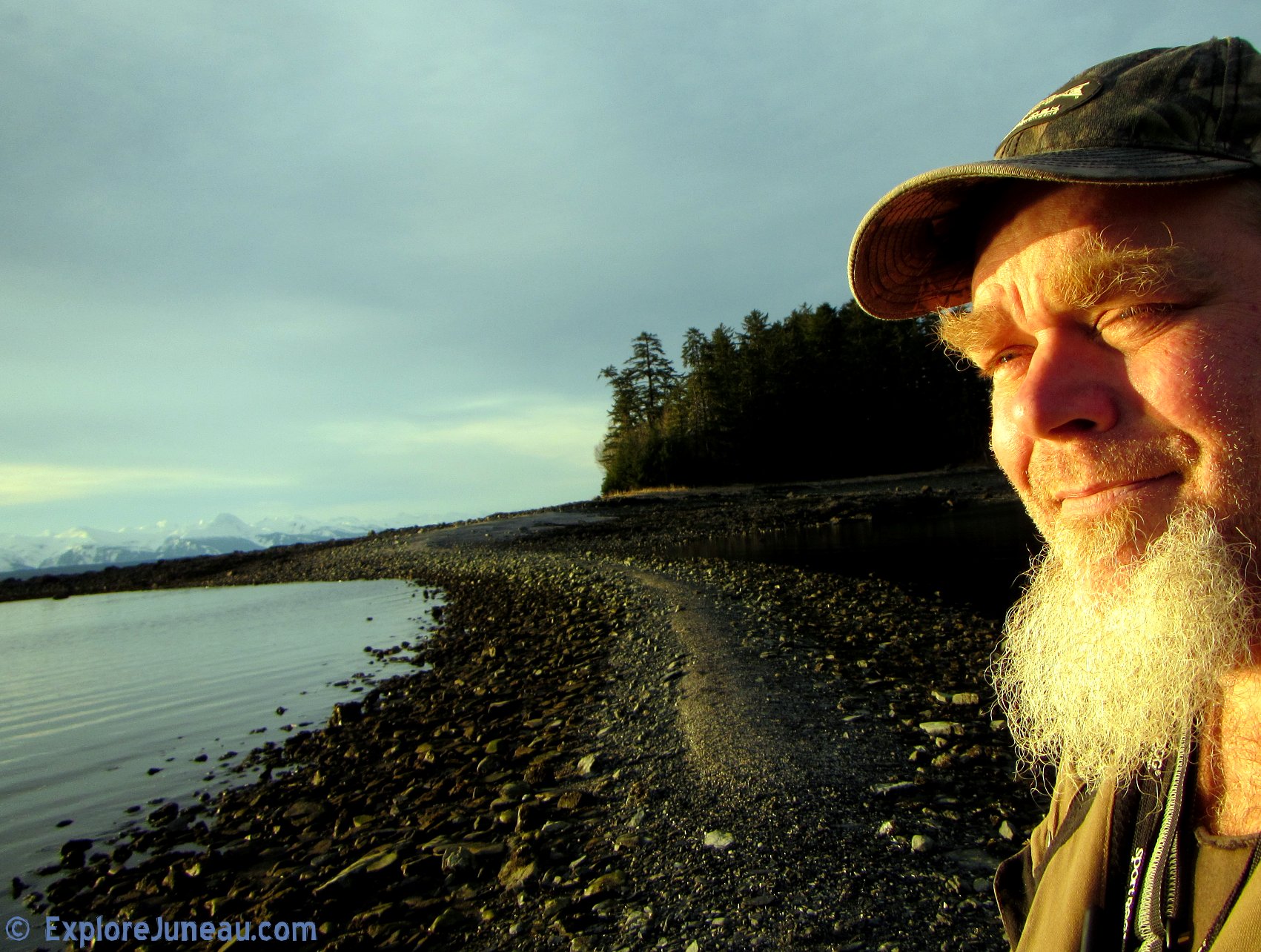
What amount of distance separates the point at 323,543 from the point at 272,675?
126 ft

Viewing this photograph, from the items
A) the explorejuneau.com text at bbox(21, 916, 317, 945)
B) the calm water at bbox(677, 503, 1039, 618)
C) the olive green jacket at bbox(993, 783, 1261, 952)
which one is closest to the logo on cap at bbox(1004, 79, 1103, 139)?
the olive green jacket at bbox(993, 783, 1261, 952)

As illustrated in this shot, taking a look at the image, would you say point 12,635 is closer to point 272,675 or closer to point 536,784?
point 272,675

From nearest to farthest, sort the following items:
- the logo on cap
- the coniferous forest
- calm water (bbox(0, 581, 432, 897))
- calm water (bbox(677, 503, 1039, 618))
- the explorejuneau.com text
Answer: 1. the logo on cap
2. the explorejuneau.com text
3. calm water (bbox(0, 581, 432, 897))
4. calm water (bbox(677, 503, 1039, 618))
5. the coniferous forest

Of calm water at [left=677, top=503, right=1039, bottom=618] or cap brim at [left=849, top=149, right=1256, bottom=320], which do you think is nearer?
cap brim at [left=849, top=149, right=1256, bottom=320]

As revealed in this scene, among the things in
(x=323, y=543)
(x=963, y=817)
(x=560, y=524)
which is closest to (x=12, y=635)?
(x=560, y=524)

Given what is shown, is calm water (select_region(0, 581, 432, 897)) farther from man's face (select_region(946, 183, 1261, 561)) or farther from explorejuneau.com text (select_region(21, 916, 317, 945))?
man's face (select_region(946, 183, 1261, 561))

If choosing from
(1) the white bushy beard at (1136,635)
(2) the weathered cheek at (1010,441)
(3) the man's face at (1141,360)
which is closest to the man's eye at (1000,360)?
(2) the weathered cheek at (1010,441)

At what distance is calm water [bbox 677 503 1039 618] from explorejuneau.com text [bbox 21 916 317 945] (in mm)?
10961

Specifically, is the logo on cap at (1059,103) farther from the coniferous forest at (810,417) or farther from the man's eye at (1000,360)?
the coniferous forest at (810,417)

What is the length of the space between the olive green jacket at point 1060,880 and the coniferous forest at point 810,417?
166 ft

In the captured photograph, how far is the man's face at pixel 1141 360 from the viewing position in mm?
1408

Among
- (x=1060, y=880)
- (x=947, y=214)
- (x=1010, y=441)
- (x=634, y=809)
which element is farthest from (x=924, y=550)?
(x=1060, y=880)

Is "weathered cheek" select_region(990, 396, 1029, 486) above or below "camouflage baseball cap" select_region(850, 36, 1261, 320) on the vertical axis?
below

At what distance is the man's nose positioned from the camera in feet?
5.10
